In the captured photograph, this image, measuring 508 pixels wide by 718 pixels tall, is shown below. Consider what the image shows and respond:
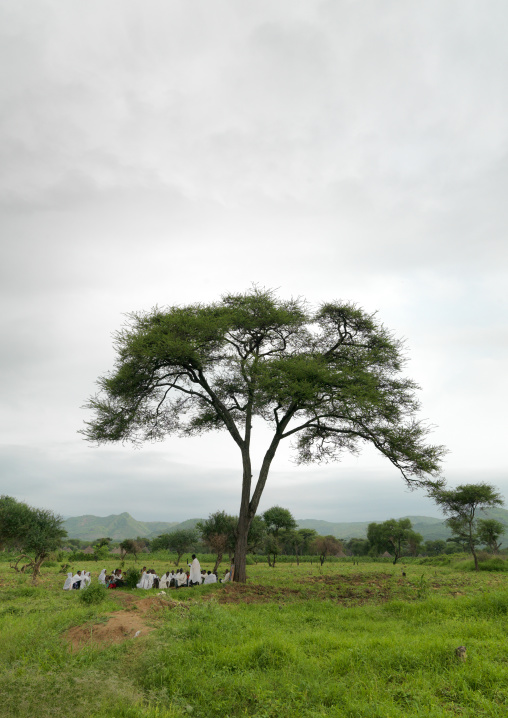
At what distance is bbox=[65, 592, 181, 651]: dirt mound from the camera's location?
29.0ft

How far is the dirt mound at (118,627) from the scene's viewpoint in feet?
29.0

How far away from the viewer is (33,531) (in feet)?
71.7

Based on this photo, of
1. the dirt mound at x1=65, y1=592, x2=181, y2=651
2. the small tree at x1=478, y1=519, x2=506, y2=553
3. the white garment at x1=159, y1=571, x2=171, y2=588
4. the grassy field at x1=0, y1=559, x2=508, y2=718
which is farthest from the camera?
the small tree at x1=478, y1=519, x2=506, y2=553

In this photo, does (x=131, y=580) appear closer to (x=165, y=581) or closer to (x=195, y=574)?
(x=165, y=581)

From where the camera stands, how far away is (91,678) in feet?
21.8

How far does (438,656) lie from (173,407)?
50.3 feet

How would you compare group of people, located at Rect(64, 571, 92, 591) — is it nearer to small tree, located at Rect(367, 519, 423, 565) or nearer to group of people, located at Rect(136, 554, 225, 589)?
group of people, located at Rect(136, 554, 225, 589)

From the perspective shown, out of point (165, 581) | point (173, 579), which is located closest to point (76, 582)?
point (165, 581)

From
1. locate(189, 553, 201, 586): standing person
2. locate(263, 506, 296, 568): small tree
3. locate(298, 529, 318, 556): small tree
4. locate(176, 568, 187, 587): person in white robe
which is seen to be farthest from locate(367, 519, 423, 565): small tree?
locate(176, 568, 187, 587): person in white robe

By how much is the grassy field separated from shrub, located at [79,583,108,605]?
119 centimetres

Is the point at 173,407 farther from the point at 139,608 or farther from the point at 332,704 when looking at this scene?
the point at 332,704

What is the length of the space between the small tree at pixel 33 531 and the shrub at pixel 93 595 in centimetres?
850

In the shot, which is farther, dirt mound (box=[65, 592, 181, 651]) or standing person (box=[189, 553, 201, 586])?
standing person (box=[189, 553, 201, 586])

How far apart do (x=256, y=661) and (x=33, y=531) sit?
19.3m
